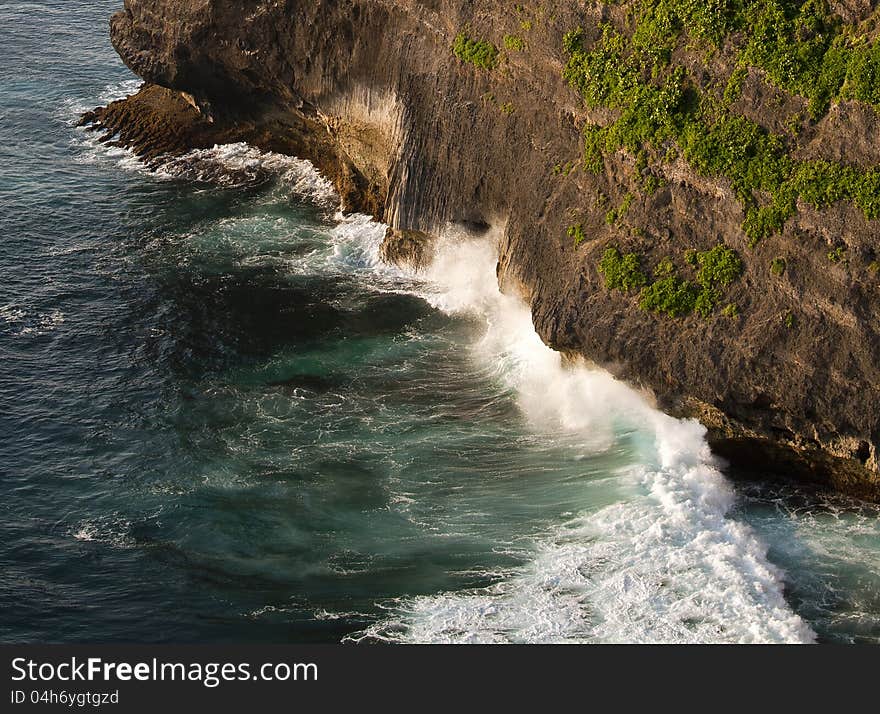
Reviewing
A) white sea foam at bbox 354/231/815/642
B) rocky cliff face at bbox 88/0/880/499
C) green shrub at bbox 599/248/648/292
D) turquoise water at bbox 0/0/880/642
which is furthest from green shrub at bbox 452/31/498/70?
white sea foam at bbox 354/231/815/642

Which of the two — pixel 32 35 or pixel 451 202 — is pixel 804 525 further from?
pixel 32 35

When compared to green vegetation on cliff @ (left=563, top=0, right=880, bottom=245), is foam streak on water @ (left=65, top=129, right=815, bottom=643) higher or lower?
lower

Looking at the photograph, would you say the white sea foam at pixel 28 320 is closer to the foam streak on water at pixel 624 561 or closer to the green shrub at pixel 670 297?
the foam streak on water at pixel 624 561

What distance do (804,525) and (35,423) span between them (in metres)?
27.0

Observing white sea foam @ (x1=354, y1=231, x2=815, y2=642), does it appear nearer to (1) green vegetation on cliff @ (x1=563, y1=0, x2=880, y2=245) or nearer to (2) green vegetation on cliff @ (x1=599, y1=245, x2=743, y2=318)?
(2) green vegetation on cliff @ (x1=599, y1=245, x2=743, y2=318)

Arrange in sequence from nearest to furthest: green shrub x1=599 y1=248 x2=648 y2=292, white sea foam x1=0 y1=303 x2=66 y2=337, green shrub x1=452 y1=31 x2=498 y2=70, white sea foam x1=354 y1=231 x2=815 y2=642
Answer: white sea foam x1=354 y1=231 x2=815 y2=642 → green shrub x1=599 y1=248 x2=648 y2=292 → green shrub x1=452 y1=31 x2=498 y2=70 → white sea foam x1=0 y1=303 x2=66 y2=337

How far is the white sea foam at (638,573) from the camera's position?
31.8m

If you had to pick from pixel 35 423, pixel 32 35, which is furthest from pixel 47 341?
pixel 32 35

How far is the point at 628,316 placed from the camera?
37750mm

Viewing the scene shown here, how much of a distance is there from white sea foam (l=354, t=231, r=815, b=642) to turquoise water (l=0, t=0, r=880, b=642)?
0.08m

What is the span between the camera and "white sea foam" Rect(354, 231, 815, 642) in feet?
104

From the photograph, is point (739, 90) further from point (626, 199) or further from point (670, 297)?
point (670, 297)

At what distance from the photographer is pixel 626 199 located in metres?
38.8

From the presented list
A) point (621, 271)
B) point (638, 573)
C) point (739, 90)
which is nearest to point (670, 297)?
point (621, 271)
